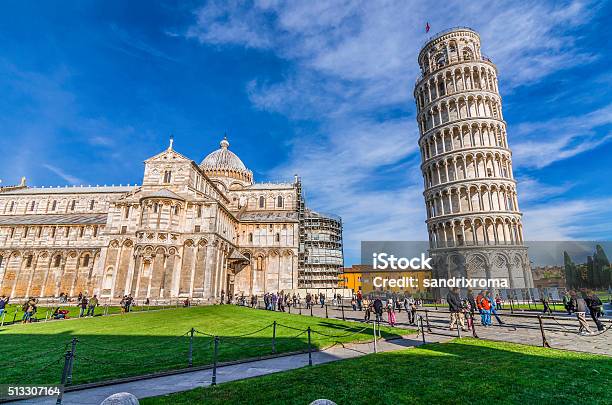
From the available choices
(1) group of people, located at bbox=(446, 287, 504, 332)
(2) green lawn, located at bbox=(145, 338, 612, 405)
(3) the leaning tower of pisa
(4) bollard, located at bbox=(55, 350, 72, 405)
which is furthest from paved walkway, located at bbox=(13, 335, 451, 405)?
(3) the leaning tower of pisa

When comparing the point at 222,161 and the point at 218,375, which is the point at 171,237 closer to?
the point at 222,161

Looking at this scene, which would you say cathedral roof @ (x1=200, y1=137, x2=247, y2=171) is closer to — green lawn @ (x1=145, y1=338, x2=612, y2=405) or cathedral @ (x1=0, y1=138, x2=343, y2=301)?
cathedral @ (x1=0, y1=138, x2=343, y2=301)

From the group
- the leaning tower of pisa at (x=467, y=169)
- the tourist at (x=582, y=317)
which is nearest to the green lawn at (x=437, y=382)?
the tourist at (x=582, y=317)

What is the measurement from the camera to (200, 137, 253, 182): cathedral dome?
53.3m

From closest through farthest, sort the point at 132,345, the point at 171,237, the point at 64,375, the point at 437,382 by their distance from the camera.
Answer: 1. the point at 437,382
2. the point at 64,375
3. the point at 132,345
4. the point at 171,237

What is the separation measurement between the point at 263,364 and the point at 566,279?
62498 mm

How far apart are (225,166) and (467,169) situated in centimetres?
3774

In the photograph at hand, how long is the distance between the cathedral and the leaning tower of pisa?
773 inches

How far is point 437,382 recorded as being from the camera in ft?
21.1

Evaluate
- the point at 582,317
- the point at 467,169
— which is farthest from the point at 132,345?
the point at 467,169

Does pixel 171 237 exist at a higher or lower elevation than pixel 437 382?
higher

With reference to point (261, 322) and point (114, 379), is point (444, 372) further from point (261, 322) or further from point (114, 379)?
point (261, 322)

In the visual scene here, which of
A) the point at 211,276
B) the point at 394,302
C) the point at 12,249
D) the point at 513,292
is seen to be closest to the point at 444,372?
the point at 394,302

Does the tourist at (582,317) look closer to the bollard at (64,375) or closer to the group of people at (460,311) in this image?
the group of people at (460,311)
